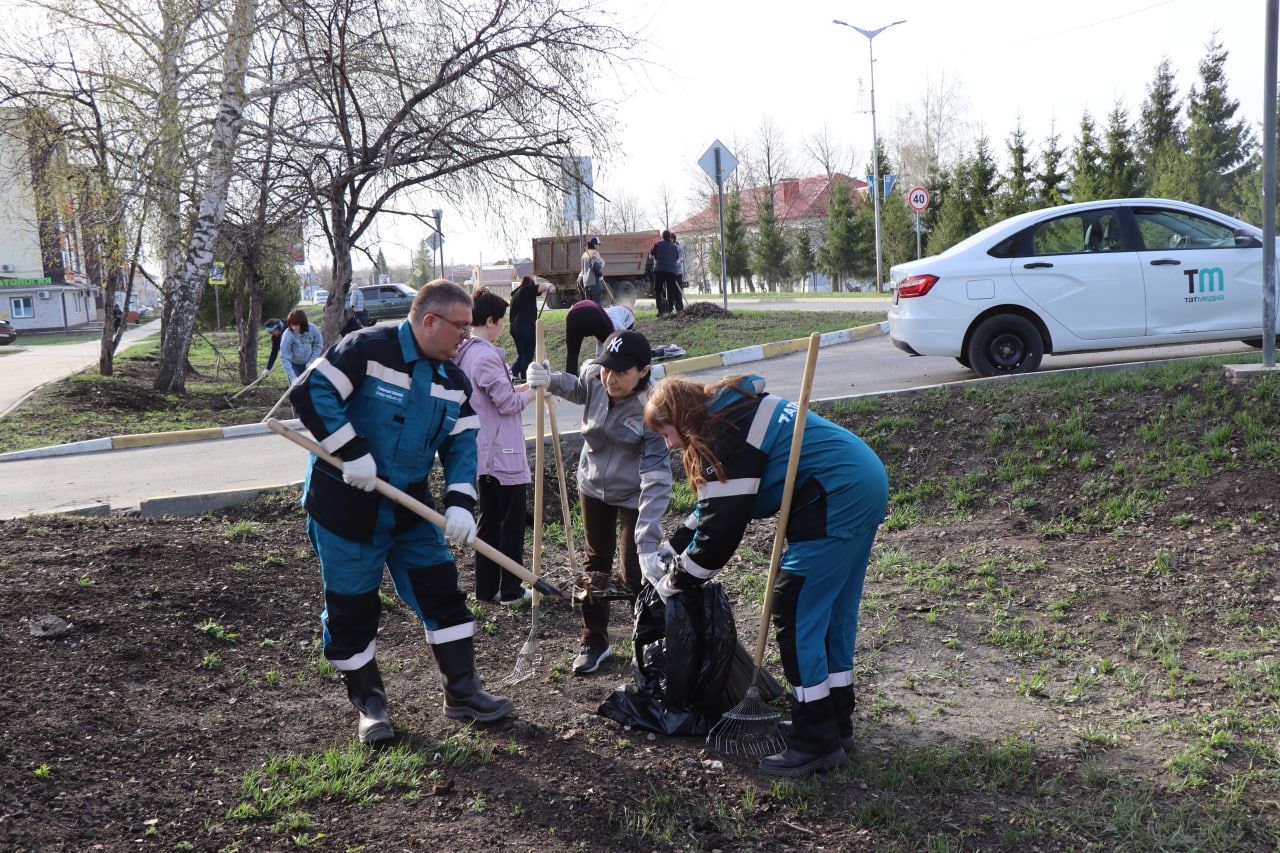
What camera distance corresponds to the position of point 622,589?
4.77 m

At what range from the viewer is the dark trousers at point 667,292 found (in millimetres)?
19156

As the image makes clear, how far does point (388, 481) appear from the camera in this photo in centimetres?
392

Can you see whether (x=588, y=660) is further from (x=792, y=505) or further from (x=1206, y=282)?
(x=1206, y=282)

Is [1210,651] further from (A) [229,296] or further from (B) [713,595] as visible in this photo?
(A) [229,296]

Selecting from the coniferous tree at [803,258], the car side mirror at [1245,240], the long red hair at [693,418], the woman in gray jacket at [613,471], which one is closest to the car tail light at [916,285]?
the car side mirror at [1245,240]

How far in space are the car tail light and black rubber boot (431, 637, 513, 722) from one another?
6288mm

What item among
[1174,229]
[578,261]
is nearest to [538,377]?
[1174,229]

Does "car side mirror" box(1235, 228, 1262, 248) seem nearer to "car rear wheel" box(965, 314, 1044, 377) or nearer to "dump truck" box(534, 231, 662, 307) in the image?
"car rear wheel" box(965, 314, 1044, 377)

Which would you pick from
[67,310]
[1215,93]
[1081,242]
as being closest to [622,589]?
[1081,242]

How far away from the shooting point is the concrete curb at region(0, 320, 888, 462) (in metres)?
11.0

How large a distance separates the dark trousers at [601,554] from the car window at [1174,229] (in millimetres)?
6441

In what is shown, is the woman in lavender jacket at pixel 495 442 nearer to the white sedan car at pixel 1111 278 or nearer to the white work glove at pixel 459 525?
the white work glove at pixel 459 525

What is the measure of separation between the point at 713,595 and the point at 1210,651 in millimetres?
2214

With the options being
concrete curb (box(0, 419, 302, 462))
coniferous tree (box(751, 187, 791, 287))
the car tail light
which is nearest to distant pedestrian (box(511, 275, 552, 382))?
concrete curb (box(0, 419, 302, 462))
